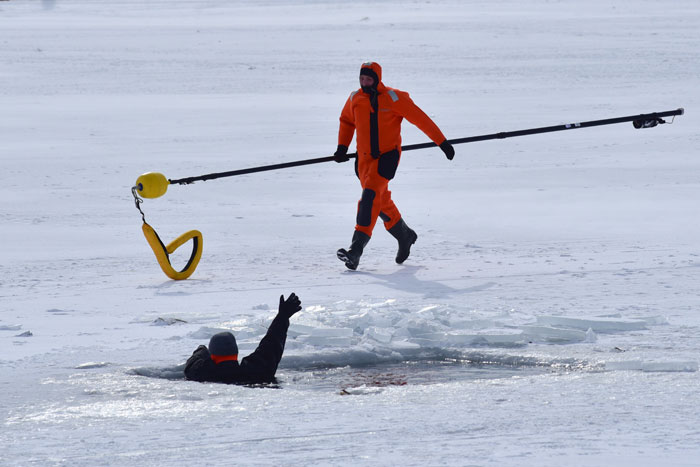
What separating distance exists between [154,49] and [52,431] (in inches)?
840

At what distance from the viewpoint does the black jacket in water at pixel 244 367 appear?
4.90 metres

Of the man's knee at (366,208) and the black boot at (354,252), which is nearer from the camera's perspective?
the black boot at (354,252)

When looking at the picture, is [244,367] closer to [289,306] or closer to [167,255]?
[289,306]

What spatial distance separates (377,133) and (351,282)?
41.1 inches

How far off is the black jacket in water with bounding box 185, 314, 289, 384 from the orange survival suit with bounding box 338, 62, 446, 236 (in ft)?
8.15

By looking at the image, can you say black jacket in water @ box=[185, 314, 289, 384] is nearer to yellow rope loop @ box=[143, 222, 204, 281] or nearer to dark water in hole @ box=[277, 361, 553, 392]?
dark water in hole @ box=[277, 361, 553, 392]

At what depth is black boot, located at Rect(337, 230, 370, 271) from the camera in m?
7.20

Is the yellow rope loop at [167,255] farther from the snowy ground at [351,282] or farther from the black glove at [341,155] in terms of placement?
the black glove at [341,155]

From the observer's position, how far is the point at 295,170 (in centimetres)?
1162

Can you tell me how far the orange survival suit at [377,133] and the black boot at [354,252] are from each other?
5 centimetres

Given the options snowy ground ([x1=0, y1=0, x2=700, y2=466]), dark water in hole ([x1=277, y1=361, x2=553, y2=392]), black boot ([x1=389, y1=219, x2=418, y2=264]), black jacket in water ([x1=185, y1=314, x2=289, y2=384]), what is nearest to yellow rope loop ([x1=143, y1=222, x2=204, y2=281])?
snowy ground ([x1=0, y1=0, x2=700, y2=466])

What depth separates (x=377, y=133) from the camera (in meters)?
7.32

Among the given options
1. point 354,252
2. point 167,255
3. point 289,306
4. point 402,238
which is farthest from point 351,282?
point 289,306

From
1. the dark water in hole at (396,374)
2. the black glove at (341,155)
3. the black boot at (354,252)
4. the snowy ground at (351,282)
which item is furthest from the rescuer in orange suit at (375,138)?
the dark water in hole at (396,374)
